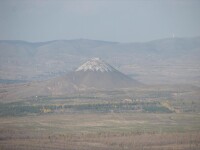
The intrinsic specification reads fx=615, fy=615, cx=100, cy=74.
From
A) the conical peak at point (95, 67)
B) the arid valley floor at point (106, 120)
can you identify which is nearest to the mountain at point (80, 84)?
the conical peak at point (95, 67)

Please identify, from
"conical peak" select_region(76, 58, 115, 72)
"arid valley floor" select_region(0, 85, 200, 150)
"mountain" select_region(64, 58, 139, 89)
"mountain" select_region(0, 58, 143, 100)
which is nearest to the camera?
"arid valley floor" select_region(0, 85, 200, 150)

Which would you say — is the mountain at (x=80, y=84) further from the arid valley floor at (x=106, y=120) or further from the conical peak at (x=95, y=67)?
the arid valley floor at (x=106, y=120)

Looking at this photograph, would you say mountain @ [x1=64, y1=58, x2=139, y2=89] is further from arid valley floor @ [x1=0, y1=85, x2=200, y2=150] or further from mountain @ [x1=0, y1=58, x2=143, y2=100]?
arid valley floor @ [x1=0, y1=85, x2=200, y2=150]

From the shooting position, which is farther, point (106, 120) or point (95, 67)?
point (95, 67)

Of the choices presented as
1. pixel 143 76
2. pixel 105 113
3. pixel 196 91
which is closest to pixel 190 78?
pixel 143 76

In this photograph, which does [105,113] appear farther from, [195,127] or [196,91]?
[196,91]

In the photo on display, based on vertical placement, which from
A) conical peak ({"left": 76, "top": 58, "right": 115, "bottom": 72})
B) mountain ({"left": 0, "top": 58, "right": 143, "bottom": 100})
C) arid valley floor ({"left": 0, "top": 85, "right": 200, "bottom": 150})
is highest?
conical peak ({"left": 76, "top": 58, "right": 115, "bottom": 72})

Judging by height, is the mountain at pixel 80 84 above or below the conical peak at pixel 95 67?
below

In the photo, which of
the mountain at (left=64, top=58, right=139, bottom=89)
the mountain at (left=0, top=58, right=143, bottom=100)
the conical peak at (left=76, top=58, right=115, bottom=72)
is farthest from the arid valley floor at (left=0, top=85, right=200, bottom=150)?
the conical peak at (left=76, top=58, right=115, bottom=72)

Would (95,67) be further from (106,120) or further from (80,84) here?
(106,120)

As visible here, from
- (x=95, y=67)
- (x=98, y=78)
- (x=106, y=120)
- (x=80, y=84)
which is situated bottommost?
(x=106, y=120)

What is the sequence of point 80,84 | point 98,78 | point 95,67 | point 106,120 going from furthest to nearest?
point 95,67 → point 98,78 → point 80,84 → point 106,120

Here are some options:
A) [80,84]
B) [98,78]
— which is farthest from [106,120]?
[98,78]

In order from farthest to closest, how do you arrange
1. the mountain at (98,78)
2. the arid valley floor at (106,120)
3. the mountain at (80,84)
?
the mountain at (98,78)
the mountain at (80,84)
the arid valley floor at (106,120)
